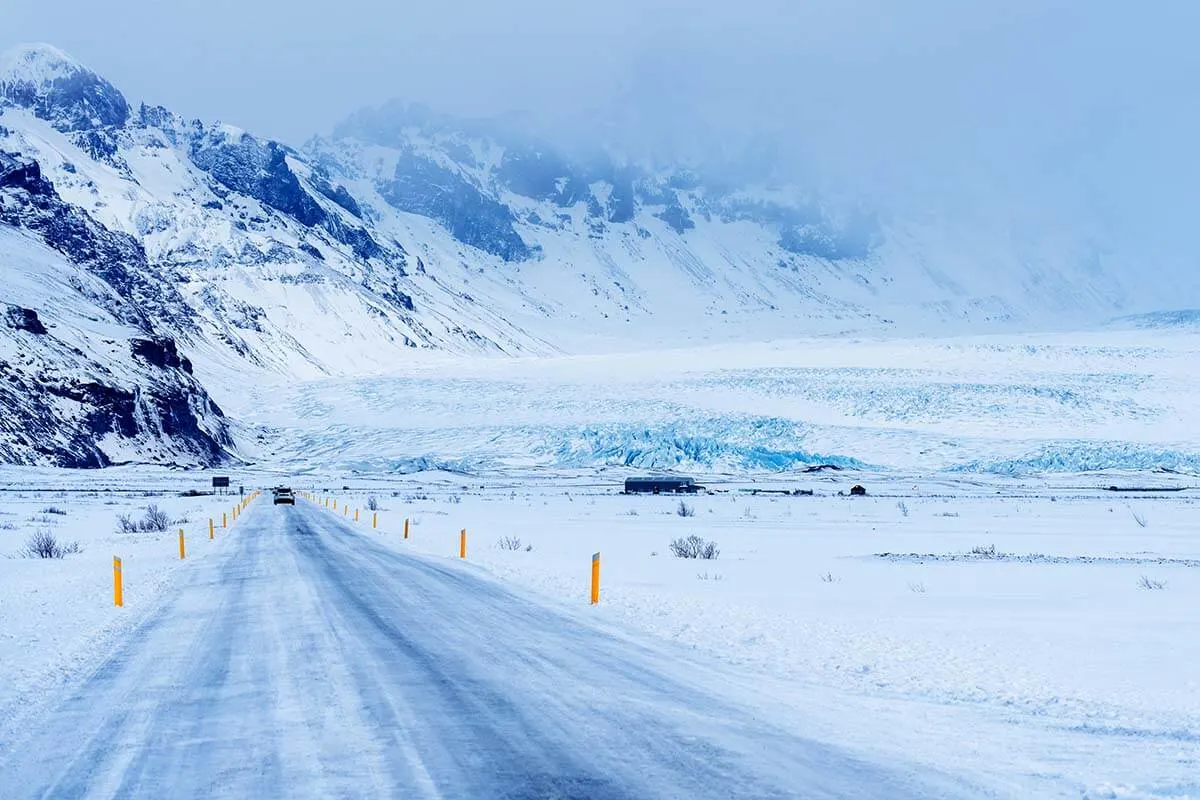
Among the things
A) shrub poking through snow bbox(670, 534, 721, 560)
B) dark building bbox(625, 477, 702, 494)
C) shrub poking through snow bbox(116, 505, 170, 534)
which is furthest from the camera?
dark building bbox(625, 477, 702, 494)

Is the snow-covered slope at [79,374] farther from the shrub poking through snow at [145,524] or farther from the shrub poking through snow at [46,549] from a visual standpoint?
the shrub poking through snow at [46,549]

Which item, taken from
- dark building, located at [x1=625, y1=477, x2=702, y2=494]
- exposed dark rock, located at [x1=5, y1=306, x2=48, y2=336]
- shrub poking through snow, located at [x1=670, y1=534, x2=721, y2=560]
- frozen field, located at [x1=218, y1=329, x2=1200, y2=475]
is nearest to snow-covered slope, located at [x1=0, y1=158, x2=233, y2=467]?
exposed dark rock, located at [x1=5, y1=306, x2=48, y2=336]

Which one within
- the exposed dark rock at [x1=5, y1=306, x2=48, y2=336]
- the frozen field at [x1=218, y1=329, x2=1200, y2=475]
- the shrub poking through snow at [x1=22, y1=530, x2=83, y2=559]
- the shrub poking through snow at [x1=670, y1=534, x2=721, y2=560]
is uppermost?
the exposed dark rock at [x1=5, y1=306, x2=48, y2=336]

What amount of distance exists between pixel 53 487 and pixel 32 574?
41.6 metres

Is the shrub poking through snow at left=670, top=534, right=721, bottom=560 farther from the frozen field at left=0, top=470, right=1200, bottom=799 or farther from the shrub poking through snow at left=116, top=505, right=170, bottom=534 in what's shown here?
the shrub poking through snow at left=116, top=505, right=170, bottom=534

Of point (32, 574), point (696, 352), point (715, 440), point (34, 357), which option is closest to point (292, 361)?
point (696, 352)

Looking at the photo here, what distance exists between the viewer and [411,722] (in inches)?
303

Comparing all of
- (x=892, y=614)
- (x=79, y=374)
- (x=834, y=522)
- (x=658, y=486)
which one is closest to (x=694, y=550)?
(x=892, y=614)

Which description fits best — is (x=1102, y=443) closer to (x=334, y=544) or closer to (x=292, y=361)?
(x=334, y=544)

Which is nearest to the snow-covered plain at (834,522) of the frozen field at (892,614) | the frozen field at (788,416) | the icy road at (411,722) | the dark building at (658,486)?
the frozen field at (892,614)

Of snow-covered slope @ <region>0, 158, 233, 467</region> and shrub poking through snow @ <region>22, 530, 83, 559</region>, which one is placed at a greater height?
snow-covered slope @ <region>0, 158, 233, 467</region>

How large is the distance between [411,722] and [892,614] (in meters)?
8.88

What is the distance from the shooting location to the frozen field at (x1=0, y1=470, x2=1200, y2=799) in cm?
762

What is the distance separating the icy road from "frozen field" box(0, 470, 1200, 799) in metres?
0.65
